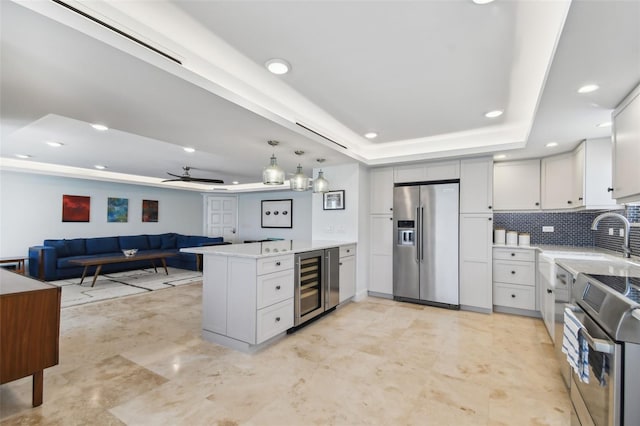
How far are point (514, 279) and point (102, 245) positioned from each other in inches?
327

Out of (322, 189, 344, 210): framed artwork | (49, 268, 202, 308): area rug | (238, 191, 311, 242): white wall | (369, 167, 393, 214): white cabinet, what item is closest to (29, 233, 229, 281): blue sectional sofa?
(49, 268, 202, 308): area rug

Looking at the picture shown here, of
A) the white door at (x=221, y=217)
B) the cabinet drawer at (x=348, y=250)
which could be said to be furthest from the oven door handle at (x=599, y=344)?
the white door at (x=221, y=217)

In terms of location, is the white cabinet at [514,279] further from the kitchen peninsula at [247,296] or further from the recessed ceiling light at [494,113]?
the kitchen peninsula at [247,296]

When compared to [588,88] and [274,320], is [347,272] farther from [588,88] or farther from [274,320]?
[588,88]

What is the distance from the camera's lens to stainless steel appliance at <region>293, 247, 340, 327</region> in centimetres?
321

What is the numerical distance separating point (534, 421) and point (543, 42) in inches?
95.1

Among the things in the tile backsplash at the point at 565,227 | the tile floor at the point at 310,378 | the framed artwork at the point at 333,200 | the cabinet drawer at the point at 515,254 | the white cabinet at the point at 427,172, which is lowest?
the tile floor at the point at 310,378

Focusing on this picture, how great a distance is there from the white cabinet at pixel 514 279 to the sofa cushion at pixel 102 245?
8.07 metres

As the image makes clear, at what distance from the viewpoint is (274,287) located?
2871mm

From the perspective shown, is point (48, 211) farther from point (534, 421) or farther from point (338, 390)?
point (534, 421)

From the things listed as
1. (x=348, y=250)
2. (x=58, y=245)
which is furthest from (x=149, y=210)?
(x=348, y=250)

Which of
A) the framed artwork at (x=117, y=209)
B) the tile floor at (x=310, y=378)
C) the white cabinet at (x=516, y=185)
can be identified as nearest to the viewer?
the tile floor at (x=310, y=378)

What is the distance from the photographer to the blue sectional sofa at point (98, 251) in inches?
223

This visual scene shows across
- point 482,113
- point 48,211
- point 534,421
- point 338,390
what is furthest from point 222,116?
point 48,211
